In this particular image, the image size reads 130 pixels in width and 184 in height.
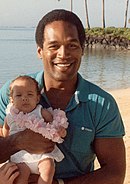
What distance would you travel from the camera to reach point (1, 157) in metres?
3.08

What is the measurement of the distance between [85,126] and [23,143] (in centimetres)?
44

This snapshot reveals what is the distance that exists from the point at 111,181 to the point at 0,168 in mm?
774

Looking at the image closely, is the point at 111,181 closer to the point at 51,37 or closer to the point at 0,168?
the point at 0,168

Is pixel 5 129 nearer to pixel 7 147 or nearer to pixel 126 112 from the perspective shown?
pixel 7 147

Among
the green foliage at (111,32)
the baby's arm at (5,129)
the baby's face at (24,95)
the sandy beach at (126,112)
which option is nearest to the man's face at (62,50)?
the baby's face at (24,95)

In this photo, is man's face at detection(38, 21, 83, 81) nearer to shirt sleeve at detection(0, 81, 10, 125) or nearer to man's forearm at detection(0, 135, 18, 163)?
shirt sleeve at detection(0, 81, 10, 125)

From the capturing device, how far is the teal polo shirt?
3072 mm

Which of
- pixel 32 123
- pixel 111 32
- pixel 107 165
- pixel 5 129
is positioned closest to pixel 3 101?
pixel 5 129

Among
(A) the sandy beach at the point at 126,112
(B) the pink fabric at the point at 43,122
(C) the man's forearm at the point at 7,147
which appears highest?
(B) the pink fabric at the point at 43,122

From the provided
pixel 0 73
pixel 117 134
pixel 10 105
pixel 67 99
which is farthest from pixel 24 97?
pixel 0 73

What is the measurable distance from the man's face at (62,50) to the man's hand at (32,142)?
0.44 meters

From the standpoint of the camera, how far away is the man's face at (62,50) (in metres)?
3.08

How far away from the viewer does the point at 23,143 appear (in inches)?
121

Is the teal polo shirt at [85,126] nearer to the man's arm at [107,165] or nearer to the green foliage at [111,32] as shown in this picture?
the man's arm at [107,165]
